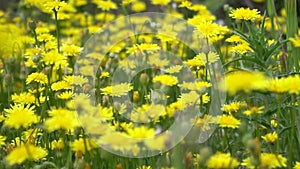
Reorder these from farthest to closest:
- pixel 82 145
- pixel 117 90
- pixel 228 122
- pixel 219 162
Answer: pixel 117 90
pixel 228 122
pixel 82 145
pixel 219 162

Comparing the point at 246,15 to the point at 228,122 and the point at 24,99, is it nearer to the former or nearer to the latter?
the point at 228,122

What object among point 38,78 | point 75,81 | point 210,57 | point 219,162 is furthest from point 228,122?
point 38,78

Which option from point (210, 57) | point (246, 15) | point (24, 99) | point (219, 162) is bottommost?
point (219, 162)

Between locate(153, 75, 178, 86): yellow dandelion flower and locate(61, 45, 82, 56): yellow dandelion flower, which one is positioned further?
locate(61, 45, 82, 56): yellow dandelion flower

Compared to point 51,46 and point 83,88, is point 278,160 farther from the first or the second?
point 51,46

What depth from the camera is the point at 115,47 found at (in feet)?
8.59

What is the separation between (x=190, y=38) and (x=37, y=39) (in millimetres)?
771

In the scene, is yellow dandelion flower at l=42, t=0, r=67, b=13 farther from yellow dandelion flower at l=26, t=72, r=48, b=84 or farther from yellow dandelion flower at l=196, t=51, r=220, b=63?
yellow dandelion flower at l=196, t=51, r=220, b=63

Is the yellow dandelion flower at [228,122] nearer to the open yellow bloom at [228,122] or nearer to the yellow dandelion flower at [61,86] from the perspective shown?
the open yellow bloom at [228,122]

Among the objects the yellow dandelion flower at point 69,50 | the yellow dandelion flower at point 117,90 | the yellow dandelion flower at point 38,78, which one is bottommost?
the yellow dandelion flower at point 117,90

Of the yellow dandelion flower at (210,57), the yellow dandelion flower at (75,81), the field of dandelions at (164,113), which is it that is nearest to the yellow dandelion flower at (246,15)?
the field of dandelions at (164,113)

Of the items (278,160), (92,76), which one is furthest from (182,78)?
(278,160)

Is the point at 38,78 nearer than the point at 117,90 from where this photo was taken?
No

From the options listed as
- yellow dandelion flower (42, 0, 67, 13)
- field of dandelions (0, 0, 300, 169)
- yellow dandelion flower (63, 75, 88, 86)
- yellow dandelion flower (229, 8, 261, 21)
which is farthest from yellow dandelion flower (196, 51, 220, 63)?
yellow dandelion flower (42, 0, 67, 13)
